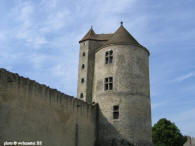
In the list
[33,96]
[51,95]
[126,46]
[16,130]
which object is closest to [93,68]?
[126,46]

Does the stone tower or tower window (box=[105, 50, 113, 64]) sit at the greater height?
tower window (box=[105, 50, 113, 64])

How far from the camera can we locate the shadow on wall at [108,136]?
21.0 meters

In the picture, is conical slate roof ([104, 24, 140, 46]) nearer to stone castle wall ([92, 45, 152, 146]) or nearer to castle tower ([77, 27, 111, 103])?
stone castle wall ([92, 45, 152, 146])

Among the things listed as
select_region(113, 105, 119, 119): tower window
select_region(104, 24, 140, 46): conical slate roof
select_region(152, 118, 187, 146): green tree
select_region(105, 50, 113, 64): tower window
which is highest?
select_region(104, 24, 140, 46): conical slate roof

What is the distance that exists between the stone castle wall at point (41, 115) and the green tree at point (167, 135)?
1925cm

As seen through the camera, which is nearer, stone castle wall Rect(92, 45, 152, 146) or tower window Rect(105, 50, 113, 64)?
stone castle wall Rect(92, 45, 152, 146)

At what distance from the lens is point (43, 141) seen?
647 inches

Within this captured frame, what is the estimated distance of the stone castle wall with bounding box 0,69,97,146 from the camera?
14359mm

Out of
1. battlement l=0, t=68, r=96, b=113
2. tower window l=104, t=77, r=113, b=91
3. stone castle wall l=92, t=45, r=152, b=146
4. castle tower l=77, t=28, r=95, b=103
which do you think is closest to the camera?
battlement l=0, t=68, r=96, b=113

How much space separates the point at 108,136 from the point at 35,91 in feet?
25.3

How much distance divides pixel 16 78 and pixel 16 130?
2.74 metres

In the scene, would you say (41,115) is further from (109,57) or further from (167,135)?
(167,135)

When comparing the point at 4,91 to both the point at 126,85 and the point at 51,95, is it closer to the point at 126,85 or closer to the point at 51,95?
the point at 51,95

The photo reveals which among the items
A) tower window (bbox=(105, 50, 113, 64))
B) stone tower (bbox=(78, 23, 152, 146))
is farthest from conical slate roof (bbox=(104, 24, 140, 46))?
tower window (bbox=(105, 50, 113, 64))
